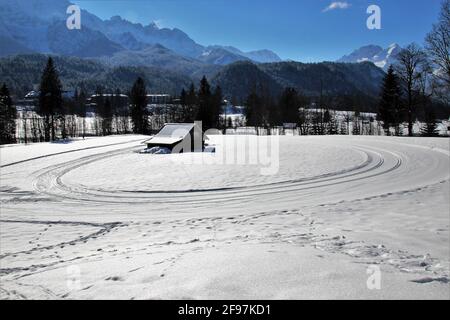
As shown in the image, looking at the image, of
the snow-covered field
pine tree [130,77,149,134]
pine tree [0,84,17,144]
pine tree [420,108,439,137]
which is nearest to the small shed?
the snow-covered field

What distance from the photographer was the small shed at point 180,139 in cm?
2642

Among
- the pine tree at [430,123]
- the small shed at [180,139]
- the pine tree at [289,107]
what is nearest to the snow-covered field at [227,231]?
the small shed at [180,139]

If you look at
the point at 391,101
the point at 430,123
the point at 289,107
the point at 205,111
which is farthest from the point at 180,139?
the point at 289,107

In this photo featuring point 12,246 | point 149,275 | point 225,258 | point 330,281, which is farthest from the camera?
point 12,246

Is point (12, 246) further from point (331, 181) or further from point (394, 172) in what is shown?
point (394, 172)

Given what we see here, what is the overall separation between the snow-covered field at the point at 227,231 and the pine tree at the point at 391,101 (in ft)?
116

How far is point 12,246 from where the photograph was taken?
Result: 26.8ft

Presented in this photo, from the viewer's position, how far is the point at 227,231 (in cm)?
878

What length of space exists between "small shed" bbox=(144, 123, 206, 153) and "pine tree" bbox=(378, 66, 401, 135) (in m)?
35.1

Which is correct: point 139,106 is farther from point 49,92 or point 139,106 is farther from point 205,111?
point 49,92

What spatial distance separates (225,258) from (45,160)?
1988 centimetres

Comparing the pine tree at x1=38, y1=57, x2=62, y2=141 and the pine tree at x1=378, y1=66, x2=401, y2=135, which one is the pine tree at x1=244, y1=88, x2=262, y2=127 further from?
the pine tree at x1=38, y1=57, x2=62, y2=141

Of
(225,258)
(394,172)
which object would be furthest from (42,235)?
(394,172)

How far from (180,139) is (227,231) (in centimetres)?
→ 1862
